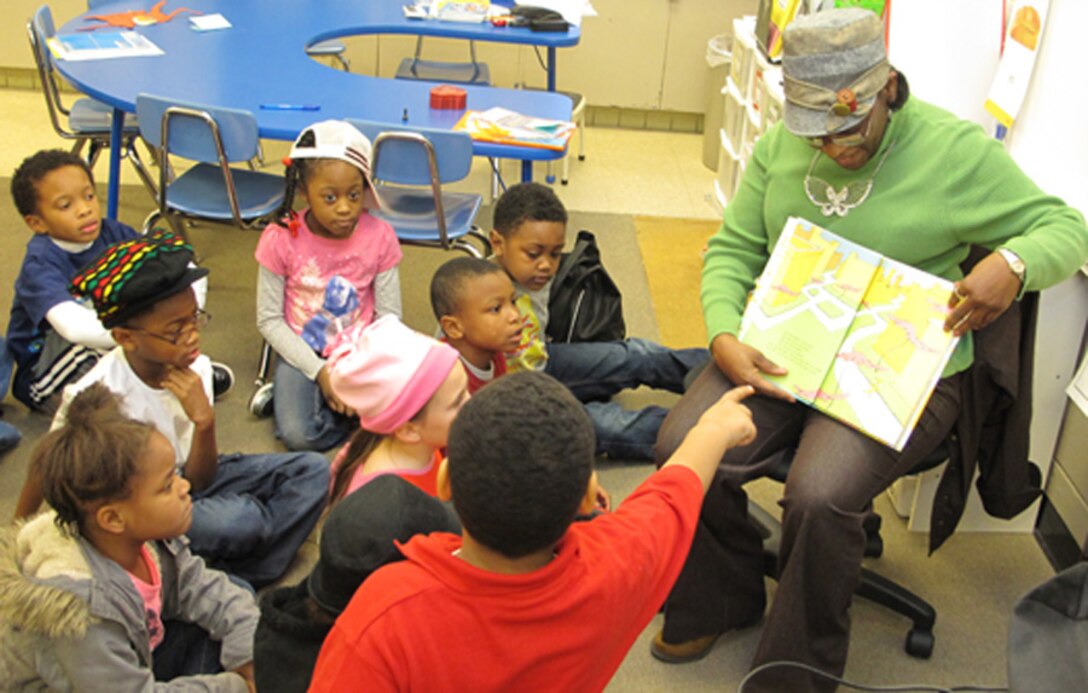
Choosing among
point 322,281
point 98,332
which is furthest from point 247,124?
point 98,332

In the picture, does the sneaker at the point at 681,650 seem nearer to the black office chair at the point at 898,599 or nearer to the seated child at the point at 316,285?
the black office chair at the point at 898,599

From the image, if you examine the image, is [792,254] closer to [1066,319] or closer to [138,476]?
[1066,319]

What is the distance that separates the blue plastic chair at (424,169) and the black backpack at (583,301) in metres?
0.38

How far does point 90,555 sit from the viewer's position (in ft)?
5.26

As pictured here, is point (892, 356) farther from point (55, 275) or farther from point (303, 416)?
point (55, 275)

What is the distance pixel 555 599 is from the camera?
1187mm

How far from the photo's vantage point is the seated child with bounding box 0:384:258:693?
1.52 m

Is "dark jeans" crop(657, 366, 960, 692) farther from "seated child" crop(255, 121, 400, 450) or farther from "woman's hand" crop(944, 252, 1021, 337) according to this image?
"seated child" crop(255, 121, 400, 450)

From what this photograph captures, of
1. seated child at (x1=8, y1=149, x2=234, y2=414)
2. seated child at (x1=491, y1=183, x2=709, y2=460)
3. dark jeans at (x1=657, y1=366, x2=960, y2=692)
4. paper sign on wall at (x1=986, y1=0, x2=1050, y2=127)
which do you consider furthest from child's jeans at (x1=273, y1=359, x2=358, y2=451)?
paper sign on wall at (x1=986, y1=0, x2=1050, y2=127)

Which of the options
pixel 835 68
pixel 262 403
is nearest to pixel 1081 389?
pixel 835 68

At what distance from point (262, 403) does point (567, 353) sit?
88cm

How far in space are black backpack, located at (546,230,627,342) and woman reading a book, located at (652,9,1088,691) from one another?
82 cm

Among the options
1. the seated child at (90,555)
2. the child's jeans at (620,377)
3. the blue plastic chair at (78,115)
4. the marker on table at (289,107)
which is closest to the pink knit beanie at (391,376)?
the seated child at (90,555)

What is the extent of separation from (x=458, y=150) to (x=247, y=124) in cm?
61
